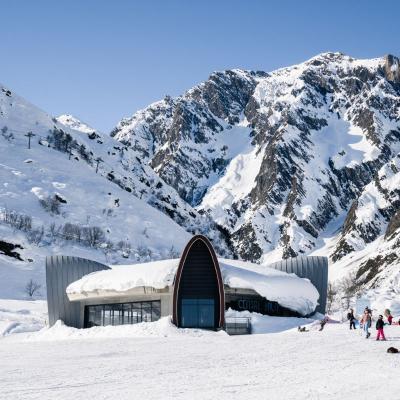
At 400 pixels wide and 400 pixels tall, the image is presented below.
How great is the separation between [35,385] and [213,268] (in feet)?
84.0

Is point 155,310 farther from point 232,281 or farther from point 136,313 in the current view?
point 232,281

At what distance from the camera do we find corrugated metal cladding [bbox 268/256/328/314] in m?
56.2

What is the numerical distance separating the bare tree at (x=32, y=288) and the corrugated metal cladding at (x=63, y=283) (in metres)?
32.7

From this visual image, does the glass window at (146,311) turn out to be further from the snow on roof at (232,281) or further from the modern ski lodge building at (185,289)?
the snow on roof at (232,281)

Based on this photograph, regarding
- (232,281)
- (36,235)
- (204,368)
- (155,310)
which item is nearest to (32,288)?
(36,235)

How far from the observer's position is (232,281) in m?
49.5

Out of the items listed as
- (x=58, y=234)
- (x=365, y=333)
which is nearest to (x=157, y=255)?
(x=58, y=234)

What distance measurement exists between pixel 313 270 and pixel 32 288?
44.8 m

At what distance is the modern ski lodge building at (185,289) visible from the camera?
1849 inches

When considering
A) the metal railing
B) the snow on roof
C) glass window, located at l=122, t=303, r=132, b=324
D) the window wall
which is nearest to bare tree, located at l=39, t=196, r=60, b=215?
the snow on roof

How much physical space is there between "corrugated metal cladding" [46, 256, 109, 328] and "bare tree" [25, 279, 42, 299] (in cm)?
3271

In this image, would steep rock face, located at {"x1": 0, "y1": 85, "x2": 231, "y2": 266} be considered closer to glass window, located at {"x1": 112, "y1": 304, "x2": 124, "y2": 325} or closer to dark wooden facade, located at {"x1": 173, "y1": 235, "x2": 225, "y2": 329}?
glass window, located at {"x1": 112, "y1": 304, "x2": 124, "y2": 325}

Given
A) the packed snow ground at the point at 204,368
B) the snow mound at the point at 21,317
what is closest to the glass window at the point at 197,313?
the packed snow ground at the point at 204,368

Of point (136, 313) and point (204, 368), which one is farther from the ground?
point (136, 313)
